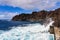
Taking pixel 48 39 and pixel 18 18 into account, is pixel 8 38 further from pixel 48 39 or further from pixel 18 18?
pixel 18 18

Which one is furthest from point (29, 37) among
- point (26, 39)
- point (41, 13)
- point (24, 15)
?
point (24, 15)

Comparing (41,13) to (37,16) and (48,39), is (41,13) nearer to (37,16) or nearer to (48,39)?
(37,16)

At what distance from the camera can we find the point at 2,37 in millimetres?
12000

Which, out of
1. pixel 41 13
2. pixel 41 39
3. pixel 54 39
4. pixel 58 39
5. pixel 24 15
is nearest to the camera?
pixel 58 39

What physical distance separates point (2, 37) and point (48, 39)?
3143 millimetres

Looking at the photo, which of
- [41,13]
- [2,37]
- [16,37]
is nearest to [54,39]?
[16,37]

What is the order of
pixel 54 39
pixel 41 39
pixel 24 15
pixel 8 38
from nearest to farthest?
pixel 54 39 < pixel 41 39 < pixel 8 38 < pixel 24 15

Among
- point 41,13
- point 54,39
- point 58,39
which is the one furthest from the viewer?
point 41,13

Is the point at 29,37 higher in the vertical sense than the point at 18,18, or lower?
higher

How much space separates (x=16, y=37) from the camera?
11812 millimetres

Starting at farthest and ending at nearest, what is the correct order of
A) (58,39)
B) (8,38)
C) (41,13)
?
1. (41,13)
2. (8,38)
3. (58,39)

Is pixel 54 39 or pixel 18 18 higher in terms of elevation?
pixel 54 39

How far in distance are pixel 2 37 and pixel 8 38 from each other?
455 mm

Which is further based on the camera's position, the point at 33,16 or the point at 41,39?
the point at 33,16
